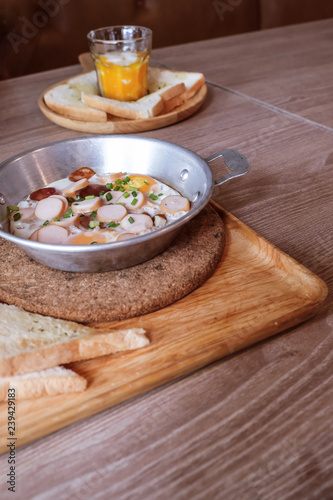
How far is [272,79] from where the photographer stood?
64.8 inches

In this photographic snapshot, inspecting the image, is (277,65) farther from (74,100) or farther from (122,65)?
(74,100)

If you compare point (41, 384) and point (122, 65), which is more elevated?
point (122, 65)

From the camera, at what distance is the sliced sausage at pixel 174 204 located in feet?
2.70

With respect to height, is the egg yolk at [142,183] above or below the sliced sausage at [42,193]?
below

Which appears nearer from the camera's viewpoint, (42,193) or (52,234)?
(52,234)

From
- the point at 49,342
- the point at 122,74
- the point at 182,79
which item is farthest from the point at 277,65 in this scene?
the point at 49,342

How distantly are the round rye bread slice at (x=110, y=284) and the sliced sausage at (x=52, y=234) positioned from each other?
0.16 ft

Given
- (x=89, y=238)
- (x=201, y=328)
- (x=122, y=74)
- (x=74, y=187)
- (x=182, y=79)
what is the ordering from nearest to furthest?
(x=201, y=328)
(x=89, y=238)
(x=74, y=187)
(x=122, y=74)
(x=182, y=79)

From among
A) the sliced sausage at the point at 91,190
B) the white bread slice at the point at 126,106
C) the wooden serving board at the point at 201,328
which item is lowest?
the wooden serving board at the point at 201,328

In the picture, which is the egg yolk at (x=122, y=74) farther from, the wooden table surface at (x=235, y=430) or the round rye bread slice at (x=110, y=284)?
the round rye bread slice at (x=110, y=284)

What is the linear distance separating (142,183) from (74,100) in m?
0.62

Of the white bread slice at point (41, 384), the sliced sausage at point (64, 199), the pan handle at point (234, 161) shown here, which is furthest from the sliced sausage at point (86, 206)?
the white bread slice at point (41, 384)

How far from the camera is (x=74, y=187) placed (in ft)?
2.92

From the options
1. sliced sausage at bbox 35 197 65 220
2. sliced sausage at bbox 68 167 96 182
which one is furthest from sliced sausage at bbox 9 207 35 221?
sliced sausage at bbox 68 167 96 182
